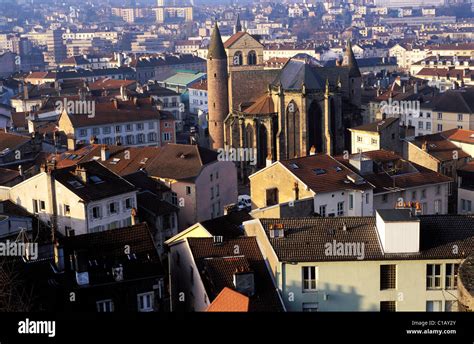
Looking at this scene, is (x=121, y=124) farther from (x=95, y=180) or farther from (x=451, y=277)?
(x=451, y=277)

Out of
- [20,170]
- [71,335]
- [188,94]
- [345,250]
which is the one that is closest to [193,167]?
[20,170]

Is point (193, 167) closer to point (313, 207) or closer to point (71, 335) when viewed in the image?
point (313, 207)

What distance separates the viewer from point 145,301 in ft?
83.8

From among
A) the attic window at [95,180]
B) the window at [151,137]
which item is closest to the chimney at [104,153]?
the attic window at [95,180]

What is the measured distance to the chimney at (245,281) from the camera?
24.1 m

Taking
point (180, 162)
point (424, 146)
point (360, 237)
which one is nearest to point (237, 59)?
point (424, 146)

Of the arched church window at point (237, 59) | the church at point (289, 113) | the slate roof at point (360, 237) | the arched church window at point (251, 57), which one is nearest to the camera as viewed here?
the slate roof at point (360, 237)

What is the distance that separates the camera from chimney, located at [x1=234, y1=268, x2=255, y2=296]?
2409 centimetres

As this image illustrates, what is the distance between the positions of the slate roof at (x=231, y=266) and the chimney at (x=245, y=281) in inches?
7.7

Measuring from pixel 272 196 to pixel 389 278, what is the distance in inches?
657

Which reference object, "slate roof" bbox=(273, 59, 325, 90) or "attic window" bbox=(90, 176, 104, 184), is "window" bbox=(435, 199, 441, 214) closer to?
"attic window" bbox=(90, 176, 104, 184)

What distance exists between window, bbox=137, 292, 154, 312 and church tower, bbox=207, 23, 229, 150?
155 ft

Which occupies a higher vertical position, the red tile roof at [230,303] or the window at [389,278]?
the red tile roof at [230,303]

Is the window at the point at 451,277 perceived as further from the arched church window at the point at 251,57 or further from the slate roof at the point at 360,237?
the arched church window at the point at 251,57
